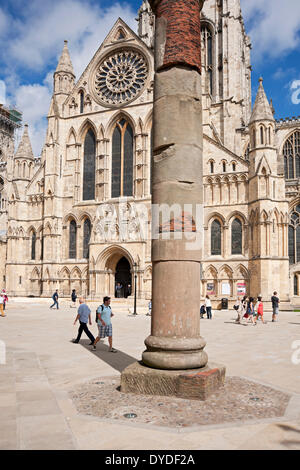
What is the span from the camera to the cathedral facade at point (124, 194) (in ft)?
93.7

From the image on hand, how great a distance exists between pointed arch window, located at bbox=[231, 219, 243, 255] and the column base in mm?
23297

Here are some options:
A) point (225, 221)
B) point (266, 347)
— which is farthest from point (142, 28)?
point (266, 347)

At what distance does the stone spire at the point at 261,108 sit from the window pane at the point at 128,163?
32.7 feet

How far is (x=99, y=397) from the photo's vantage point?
20.8 feet

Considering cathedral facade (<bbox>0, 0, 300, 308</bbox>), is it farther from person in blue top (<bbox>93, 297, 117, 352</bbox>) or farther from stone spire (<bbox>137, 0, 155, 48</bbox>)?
person in blue top (<bbox>93, 297, 117, 352</bbox>)

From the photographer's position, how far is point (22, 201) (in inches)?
1432

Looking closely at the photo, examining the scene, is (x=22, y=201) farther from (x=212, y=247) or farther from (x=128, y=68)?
(x=212, y=247)

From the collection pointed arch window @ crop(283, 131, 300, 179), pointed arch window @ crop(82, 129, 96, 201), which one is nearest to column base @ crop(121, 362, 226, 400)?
pointed arch window @ crop(82, 129, 96, 201)

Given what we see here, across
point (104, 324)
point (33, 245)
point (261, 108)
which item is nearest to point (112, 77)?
point (261, 108)

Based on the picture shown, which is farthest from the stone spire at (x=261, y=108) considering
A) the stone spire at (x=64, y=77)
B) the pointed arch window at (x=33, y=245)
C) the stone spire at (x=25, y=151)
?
the pointed arch window at (x=33, y=245)

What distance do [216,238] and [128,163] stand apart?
31.5 feet

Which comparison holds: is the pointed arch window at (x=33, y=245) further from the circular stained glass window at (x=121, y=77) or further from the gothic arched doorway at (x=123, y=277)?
the circular stained glass window at (x=121, y=77)
